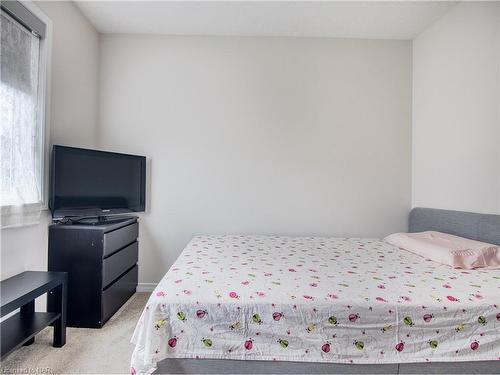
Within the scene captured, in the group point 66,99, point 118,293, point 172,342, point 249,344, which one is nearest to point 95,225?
point 118,293

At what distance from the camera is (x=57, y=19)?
2219mm

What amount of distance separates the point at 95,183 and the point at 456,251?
2895mm

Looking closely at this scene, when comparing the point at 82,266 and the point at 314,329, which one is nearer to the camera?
the point at 314,329

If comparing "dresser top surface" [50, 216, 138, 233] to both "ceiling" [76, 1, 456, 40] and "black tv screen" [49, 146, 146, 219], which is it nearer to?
"black tv screen" [49, 146, 146, 219]

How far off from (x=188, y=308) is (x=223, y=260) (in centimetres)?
65

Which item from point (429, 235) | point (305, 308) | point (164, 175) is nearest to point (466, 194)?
point (429, 235)

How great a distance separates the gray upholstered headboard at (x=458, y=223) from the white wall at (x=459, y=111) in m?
0.09

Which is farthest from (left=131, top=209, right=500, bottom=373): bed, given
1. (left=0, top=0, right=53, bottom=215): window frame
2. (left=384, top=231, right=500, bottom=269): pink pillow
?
(left=0, top=0, right=53, bottom=215): window frame

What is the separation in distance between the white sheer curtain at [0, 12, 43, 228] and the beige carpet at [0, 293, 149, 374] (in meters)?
0.86

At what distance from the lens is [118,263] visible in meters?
2.37

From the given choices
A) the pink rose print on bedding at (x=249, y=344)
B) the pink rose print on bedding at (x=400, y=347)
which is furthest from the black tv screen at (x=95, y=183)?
the pink rose print on bedding at (x=400, y=347)

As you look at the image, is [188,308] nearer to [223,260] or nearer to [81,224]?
[223,260]

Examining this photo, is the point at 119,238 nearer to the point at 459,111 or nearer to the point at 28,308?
the point at 28,308

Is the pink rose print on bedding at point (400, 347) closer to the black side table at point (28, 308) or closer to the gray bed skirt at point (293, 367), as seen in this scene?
the gray bed skirt at point (293, 367)
